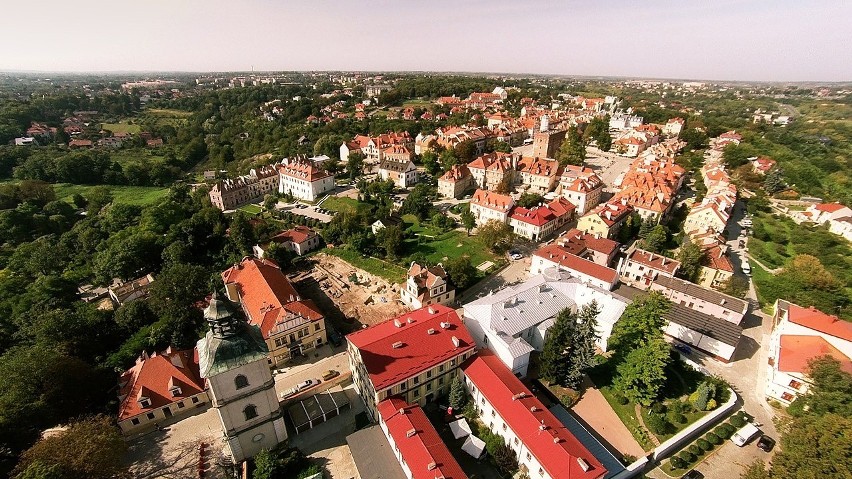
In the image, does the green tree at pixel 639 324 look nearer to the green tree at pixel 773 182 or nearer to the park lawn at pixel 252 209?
the park lawn at pixel 252 209

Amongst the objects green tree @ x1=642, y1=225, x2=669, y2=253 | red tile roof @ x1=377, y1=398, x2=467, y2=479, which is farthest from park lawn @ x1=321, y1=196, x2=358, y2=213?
red tile roof @ x1=377, y1=398, x2=467, y2=479

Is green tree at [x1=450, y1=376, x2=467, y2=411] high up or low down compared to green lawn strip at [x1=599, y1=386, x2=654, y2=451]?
up

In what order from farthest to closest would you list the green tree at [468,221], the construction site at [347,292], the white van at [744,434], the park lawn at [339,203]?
the park lawn at [339,203] → the green tree at [468,221] → the construction site at [347,292] → the white van at [744,434]

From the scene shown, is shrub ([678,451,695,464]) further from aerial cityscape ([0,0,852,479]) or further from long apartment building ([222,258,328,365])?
long apartment building ([222,258,328,365])

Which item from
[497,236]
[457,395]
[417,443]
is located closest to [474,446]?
[457,395]

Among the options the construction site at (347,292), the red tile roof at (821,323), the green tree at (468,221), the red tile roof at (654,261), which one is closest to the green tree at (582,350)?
the construction site at (347,292)

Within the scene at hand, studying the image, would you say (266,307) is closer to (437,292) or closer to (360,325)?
(360,325)
